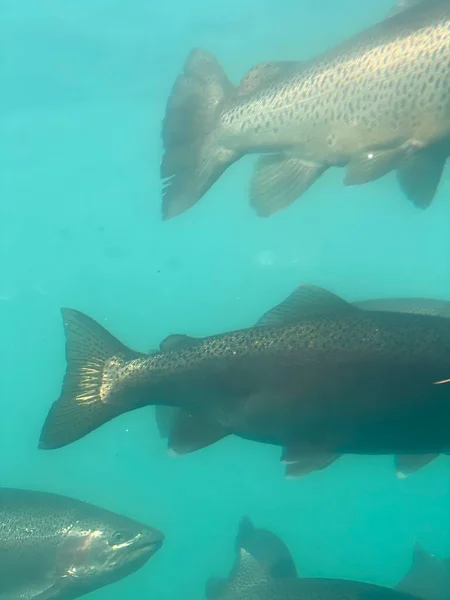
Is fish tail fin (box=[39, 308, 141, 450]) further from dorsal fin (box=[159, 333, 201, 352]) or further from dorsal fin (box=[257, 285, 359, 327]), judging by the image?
dorsal fin (box=[257, 285, 359, 327])

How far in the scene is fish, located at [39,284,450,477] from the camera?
3.07 m

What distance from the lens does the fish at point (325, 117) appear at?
4.00 metres

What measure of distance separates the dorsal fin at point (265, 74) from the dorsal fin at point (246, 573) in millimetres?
3989

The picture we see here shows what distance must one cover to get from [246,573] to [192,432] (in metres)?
3.16

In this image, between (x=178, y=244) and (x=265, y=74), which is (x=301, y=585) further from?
(x=178, y=244)

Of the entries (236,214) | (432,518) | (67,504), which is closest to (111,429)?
(236,214)

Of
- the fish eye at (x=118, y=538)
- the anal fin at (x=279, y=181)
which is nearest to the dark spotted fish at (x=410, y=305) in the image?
the anal fin at (x=279, y=181)

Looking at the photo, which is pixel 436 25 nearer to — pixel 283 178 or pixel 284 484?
pixel 283 178

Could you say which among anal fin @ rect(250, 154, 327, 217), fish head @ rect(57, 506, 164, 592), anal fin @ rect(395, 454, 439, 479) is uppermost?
anal fin @ rect(250, 154, 327, 217)

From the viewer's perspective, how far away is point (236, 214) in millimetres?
18906

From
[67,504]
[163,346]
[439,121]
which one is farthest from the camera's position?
[67,504]

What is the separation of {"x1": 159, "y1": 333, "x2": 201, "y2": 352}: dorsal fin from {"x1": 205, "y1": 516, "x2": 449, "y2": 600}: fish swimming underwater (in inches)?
91.3

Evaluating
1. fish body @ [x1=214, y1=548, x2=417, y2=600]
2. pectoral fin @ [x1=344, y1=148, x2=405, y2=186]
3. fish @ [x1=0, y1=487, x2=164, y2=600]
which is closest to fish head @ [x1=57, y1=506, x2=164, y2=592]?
fish @ [x1=0, y1=487, x2=164, y2=600]

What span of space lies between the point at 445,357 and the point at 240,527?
4180 millimetres
